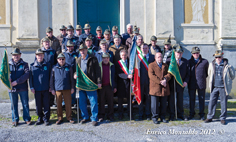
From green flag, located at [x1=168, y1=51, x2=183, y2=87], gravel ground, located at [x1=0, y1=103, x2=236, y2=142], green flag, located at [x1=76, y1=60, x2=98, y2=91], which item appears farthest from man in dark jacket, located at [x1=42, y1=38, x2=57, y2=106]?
green flag, located at [x1=168, y1=51, x2=183, y2=87]

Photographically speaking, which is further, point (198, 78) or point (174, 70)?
point (198, 78)

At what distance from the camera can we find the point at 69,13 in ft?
28.8

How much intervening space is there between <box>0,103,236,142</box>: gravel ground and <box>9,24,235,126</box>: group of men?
0.25 m

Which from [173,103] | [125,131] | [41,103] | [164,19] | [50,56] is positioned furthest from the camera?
[164,19]

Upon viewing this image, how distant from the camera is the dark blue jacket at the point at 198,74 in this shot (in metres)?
6.13

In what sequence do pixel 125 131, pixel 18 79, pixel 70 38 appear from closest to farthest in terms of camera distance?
pixel 125 131, pixel 18 79, pixel 70 38

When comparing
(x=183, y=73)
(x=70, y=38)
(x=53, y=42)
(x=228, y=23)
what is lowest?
(x=183, y=73)

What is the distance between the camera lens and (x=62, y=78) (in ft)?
18.9

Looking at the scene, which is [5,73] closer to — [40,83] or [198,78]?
[40,83]

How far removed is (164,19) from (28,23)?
5228 mm

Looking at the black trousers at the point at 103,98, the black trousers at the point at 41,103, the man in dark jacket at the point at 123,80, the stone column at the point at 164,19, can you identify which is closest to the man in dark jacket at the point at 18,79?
the black trousers at the point at 41,103

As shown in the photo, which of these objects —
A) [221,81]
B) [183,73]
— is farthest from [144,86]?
[221,81]

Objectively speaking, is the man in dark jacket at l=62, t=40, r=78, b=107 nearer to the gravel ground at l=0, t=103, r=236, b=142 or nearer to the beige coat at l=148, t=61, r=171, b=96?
the gravel ground at l=0, t=103, r=236, b=142

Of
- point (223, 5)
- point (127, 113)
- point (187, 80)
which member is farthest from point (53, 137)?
point (223, 5)
